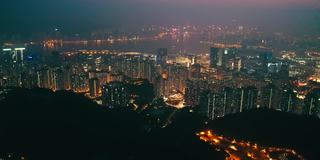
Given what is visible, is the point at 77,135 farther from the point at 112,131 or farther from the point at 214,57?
the point at 214,57

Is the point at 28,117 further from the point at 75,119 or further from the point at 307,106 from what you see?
the point at 307,106

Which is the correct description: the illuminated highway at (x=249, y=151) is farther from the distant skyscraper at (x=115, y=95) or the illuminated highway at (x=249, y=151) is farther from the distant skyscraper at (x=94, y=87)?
the distant skyscraper at (x=94, y=87)

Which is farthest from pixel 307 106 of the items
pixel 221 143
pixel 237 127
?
pixel 221 143

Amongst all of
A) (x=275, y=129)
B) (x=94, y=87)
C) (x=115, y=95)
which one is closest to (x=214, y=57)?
(x=94, y=87)

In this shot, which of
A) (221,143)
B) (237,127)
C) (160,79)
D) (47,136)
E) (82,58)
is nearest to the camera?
(47,136)

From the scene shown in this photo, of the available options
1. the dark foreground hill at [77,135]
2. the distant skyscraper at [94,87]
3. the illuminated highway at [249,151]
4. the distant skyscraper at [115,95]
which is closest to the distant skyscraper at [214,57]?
the distant skyscraper at [94,87]

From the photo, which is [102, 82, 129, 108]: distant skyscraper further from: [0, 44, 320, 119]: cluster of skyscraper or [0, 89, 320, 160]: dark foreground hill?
[0, 89, 320, 160]: dark foreground hill
